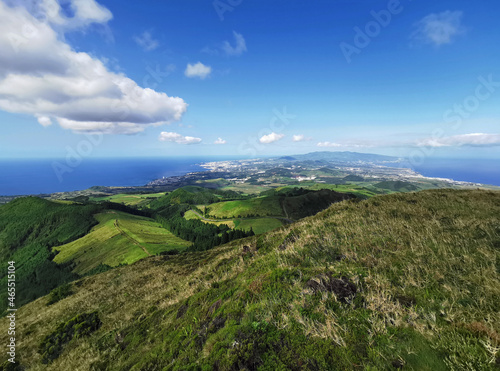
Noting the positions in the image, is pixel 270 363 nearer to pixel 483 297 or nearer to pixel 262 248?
pixel 483 297

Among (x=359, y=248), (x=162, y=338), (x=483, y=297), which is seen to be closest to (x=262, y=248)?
(x=359, y=248)

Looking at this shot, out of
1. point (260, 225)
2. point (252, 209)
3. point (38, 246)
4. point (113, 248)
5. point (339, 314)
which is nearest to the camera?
point (339, 314)

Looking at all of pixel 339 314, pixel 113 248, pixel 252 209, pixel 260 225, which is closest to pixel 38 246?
pixel 113 248

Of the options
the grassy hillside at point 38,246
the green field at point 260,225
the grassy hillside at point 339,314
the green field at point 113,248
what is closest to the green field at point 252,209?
the green field at point 260,225

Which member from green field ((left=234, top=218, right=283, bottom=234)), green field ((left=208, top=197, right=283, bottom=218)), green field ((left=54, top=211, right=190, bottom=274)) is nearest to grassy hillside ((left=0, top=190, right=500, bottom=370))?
green field ((left=54, top=211, right=190, bottom=274))

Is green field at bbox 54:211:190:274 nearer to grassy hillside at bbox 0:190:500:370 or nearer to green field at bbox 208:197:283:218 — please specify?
green field at bbox 208:197:283:218

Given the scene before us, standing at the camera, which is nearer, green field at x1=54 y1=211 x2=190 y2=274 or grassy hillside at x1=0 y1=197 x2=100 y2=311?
green field at x1=54 y1=211 x2=190 y2=274

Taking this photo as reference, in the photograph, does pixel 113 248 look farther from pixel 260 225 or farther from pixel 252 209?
pixel 252 209

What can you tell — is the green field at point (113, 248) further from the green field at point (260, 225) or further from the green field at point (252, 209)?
the green field at point (252, 209)
